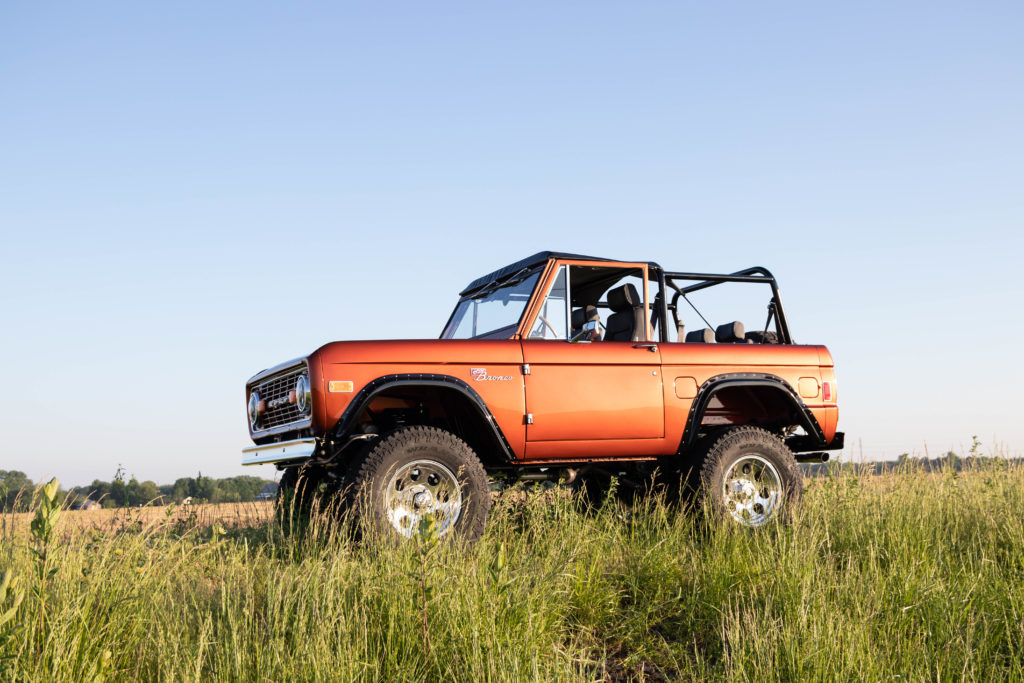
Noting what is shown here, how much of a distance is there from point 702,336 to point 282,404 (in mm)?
3618

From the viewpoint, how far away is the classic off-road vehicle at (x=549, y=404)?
5.21 m

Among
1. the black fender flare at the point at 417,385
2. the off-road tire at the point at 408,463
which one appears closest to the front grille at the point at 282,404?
the black fender flare at the point at 417,385

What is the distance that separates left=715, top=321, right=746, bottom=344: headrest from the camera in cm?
713

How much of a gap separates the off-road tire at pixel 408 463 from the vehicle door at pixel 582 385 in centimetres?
59

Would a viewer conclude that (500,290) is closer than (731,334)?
Yes

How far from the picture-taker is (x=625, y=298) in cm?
655

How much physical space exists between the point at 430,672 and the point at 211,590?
196cm

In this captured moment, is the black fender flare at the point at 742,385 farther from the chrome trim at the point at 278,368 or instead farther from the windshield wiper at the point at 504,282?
the chrome trim at the point at 278,368

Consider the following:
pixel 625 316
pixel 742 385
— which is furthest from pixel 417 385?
pixel 742 385

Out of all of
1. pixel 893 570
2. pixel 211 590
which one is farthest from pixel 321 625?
pixel 893 570

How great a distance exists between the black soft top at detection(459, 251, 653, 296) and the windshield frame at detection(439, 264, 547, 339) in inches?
1.0

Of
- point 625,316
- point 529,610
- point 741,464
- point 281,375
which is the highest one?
point 625,316

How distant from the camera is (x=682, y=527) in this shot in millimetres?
5906

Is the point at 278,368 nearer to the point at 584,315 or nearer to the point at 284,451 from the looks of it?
the point at 284,451
